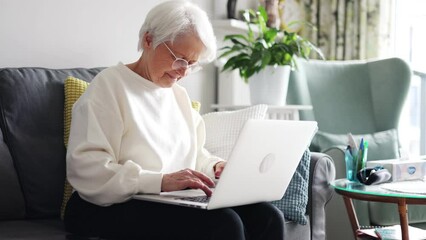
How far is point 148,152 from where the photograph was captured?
6.05 ft

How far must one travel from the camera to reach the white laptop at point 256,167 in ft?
5.00

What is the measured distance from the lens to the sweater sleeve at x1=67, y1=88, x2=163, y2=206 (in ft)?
5.52

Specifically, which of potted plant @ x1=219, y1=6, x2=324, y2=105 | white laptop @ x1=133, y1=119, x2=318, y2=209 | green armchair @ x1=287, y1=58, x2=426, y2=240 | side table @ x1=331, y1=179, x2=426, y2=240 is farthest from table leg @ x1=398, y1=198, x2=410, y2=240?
potted plant @ x1=219, y1=6, x2=324, y2=105

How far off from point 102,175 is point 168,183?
0.17m

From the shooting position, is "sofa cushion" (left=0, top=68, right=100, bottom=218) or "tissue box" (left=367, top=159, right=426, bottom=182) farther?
"tissue box" (left=367, top=159, right=426, bottom=182)

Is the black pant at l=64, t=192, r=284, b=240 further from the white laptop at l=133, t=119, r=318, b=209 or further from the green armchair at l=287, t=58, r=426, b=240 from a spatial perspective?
the green armchair at l=287, t=58, r=426, b=240

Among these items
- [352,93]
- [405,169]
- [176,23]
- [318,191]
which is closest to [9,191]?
[176,23]

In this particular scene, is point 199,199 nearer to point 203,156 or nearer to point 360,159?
point 203,156

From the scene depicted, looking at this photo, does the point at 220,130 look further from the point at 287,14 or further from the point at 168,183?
the point at 287,14

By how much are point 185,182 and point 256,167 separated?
0.59 feet

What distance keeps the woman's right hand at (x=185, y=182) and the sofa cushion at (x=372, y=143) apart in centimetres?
141

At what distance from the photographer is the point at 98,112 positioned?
1755mm

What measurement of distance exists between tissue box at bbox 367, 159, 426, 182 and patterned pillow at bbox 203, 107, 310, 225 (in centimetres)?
39

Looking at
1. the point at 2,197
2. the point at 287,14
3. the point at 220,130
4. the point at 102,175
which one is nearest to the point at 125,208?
the point at 102,175
